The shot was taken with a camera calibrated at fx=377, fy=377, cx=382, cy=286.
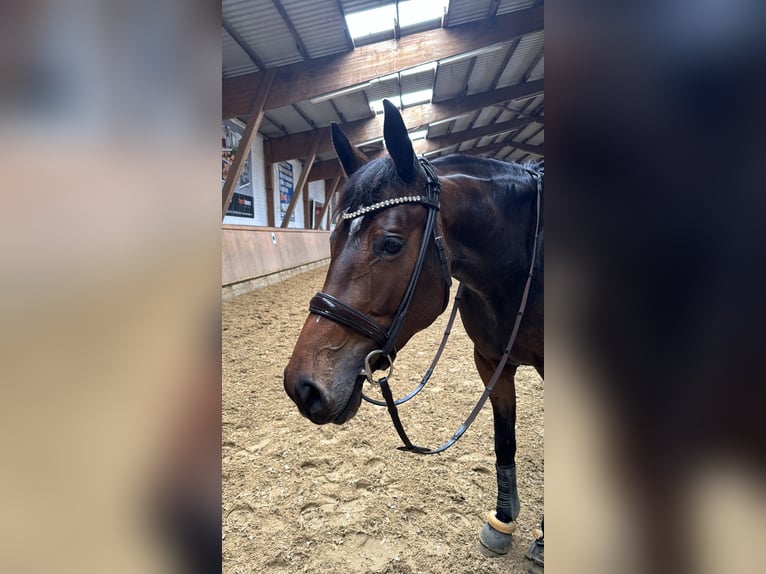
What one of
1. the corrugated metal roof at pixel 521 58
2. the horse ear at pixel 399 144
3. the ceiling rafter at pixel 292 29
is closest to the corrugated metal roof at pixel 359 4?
the ceiling rafter at pixel 292 29

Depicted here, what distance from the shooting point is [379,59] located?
5832mm

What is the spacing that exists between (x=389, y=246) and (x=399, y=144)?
328mm

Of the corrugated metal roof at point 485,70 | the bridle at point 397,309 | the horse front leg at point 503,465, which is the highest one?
the corrugated metal roof at point 485,70

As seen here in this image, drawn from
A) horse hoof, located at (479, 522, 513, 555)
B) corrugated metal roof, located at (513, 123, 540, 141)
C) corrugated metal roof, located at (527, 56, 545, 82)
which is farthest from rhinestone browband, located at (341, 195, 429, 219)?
corrugated metal roof, located at (513, 123, 540, 141)

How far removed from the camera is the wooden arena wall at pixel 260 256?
601 centimetres

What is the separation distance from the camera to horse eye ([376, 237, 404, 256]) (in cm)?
113

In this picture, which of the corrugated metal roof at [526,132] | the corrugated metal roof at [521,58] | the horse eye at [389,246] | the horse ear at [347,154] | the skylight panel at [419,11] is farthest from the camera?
the corrugated metal roof at [526,132]

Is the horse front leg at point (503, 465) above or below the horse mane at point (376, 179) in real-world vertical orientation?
below

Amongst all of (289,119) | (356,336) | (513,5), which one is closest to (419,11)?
(513,5)

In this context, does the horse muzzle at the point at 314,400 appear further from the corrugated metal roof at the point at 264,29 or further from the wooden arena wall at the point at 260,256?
the wooden arena wall at the point at 260,256
